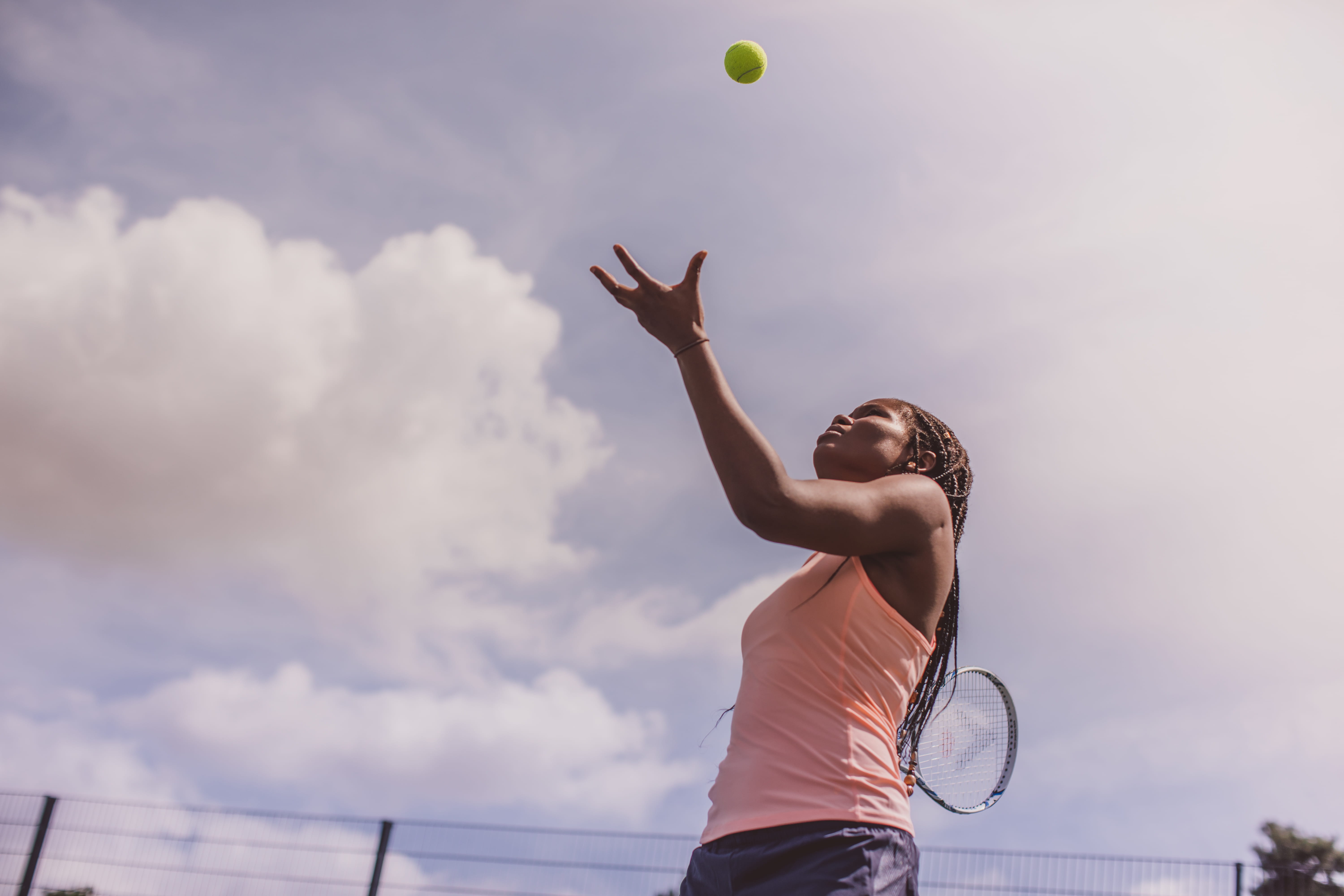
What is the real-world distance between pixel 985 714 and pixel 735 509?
2.45 m

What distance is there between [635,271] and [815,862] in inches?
57.1

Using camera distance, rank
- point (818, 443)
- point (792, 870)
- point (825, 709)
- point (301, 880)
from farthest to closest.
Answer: point (301, 880) → point (818, 443) → point (825, 709) → point (792, 870)

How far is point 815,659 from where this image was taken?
7.77 ft

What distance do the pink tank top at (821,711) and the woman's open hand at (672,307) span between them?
71 cm

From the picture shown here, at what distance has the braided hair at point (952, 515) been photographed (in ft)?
9.79

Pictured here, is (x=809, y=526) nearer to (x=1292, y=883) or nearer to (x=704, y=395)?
(x=704, y=395)

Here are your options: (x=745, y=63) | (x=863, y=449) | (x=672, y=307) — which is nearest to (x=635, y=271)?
(x=672, y=307)

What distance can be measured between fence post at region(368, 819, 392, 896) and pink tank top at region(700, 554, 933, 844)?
8812 mm

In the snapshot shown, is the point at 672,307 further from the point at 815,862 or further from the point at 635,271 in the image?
the point at 815,862

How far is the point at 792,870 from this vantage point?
213 centimetres

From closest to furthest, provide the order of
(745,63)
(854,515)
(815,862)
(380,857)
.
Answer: (815,862) < (854,515) < (745,63) < (380,857)

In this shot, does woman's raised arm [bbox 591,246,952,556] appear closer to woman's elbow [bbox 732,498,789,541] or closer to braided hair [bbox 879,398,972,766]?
woman's elbow [bbox 732,498,789,541]

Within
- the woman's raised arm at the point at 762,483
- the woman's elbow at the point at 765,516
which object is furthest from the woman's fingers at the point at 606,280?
the woman's elbow at the point at 765,516

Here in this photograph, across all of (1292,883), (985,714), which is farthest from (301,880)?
(1292,883)
